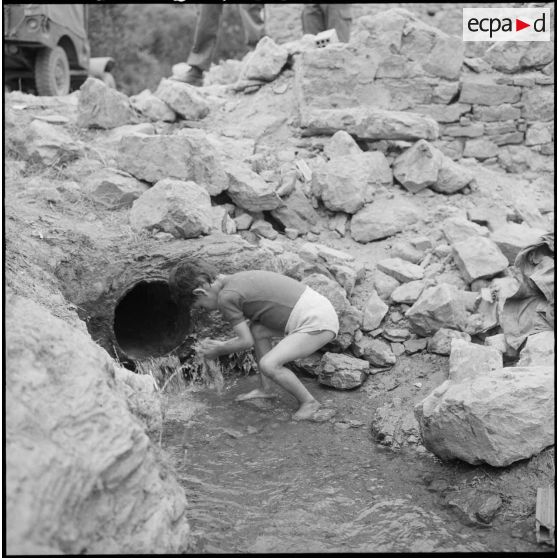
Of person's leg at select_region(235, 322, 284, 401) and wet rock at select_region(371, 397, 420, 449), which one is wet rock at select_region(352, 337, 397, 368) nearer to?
wet rock at select_region(371, 397, 420, 449)

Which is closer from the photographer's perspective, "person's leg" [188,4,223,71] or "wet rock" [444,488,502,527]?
"wet rock" [444,488,502,527]

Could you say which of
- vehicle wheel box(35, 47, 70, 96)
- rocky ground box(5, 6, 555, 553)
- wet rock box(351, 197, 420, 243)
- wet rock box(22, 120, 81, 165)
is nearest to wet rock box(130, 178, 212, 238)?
rocky ground box(5, 6, 555, 553)

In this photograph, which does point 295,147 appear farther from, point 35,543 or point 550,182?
point 35,543

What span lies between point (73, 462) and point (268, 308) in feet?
7.20

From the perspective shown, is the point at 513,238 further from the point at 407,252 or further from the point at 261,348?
the point at 261,348

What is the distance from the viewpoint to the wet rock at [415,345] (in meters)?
4.90

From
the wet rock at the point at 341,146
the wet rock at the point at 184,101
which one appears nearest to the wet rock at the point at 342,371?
the wet rock at the point at 341,146

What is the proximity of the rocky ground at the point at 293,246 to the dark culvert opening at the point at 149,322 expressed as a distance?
0.03 m

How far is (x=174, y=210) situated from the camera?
5.09m

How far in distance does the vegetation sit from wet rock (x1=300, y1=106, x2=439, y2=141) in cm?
1358

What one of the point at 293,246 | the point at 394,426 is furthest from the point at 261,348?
the point at 293,246

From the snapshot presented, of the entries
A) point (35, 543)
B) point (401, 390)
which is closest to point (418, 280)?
point (401, 390)

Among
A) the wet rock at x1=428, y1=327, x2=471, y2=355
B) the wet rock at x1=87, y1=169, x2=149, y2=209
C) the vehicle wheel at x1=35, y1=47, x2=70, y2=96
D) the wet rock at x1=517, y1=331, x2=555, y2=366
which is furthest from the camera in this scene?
the vehicle wheel at x1=35, y1=47, x2=70, y2=96

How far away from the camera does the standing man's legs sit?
8047 millimetres
